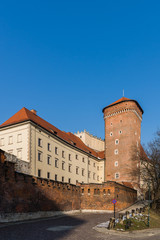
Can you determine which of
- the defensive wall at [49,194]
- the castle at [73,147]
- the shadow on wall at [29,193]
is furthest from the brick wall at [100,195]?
the castle at [73,147]

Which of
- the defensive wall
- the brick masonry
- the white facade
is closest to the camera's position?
the defensive wall

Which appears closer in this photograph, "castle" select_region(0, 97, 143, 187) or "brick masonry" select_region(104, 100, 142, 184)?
"castle" select_region(0, 97, 143, 187)

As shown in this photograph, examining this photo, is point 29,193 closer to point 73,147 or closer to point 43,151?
point 43,151

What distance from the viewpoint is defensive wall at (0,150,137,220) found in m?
19.3

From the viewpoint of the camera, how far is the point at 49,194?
86.6 feet

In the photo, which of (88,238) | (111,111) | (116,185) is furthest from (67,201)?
(111,111)

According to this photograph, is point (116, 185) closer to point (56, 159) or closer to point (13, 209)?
point (56, 159)

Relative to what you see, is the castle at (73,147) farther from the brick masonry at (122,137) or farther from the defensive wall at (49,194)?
the defensive wall at (49,194)

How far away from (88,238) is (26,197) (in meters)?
9.97

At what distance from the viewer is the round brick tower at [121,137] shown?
168 ft

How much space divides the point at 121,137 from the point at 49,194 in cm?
2930

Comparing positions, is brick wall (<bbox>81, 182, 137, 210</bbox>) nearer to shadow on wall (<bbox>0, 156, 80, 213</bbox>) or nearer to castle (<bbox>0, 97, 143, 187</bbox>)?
shadow on wall (<bbox>0, 156, 80, 213</bbox>)

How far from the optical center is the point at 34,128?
122 feet

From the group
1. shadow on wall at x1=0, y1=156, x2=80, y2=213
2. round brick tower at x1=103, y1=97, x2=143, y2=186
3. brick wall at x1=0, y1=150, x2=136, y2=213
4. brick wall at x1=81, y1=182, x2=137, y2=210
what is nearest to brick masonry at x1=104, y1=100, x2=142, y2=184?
round brick tower at x1=103, y1=97, x2=143, y2=186
